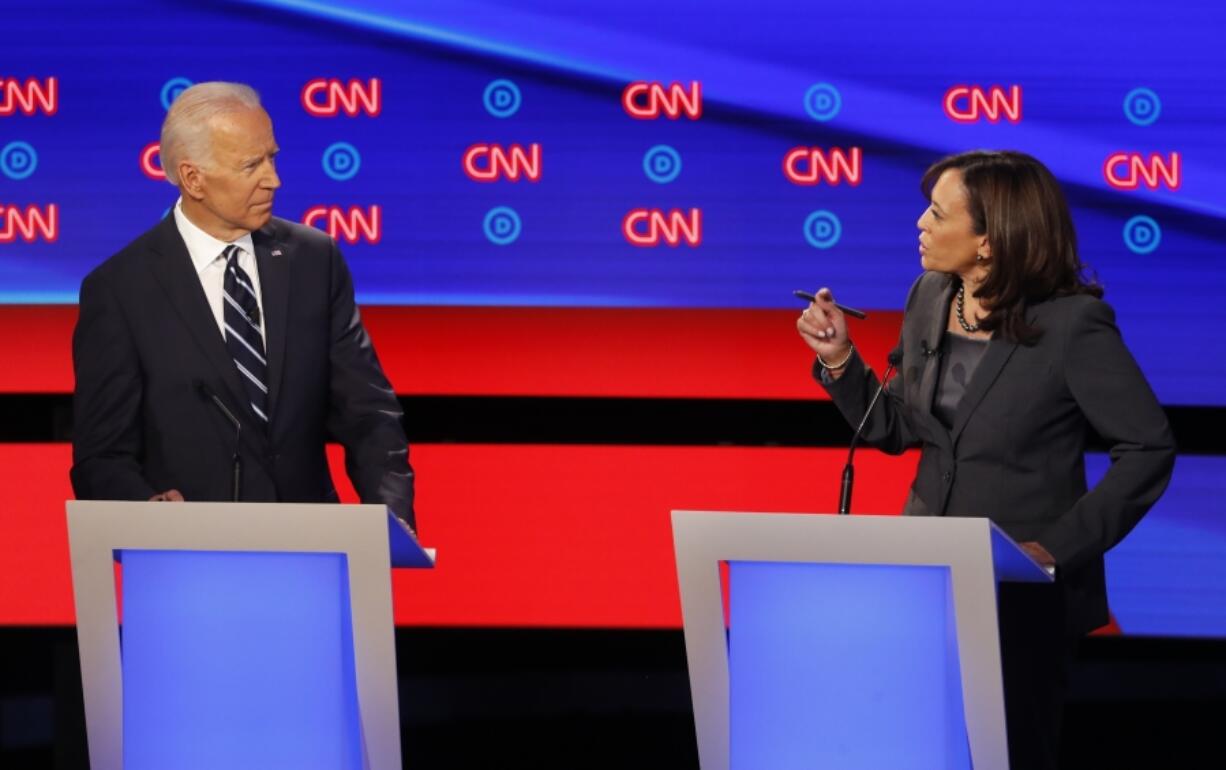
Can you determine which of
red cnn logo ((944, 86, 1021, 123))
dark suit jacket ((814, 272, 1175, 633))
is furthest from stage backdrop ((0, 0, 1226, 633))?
dark suit jacket ((814, 272, 1175, 633))

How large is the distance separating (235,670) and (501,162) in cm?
194

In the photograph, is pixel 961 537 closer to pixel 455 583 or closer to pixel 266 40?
pixel 455 583

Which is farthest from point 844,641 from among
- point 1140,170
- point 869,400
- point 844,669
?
point 1140,170

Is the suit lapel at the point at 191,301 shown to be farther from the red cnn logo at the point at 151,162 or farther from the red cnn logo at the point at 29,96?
the red cnn logo at the point at 29,96

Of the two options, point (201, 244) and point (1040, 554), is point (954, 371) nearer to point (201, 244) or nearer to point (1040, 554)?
point (1040, 554)

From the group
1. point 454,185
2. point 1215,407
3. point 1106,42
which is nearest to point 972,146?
point 1106,42

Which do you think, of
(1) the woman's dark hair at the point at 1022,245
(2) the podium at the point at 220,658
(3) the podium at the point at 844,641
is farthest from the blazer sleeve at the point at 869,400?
(2) the podium at the point at 220,658

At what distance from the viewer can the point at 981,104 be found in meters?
3.80

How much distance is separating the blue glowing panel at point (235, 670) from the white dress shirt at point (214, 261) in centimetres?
73

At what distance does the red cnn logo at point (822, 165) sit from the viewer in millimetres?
3814

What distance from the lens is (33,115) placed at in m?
3.86

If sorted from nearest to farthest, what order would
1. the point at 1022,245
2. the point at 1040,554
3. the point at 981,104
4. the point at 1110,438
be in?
1. the point at 1040,554
2. the point at 1110,438
3. the point at 1022,245
4. the point at 981,104

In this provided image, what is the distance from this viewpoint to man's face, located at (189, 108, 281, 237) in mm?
2787

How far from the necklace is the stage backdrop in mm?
1079
